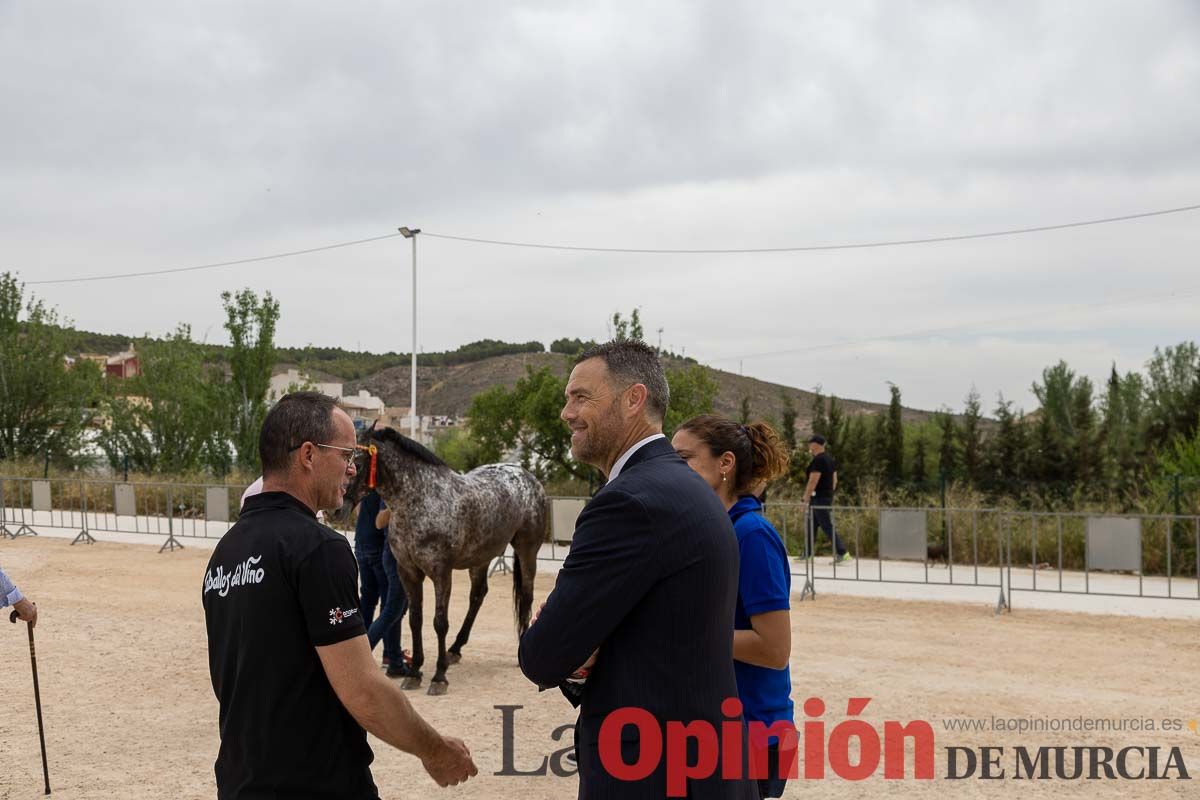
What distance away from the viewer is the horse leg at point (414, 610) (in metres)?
8.32

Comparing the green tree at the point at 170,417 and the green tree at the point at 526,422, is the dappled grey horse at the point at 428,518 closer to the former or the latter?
the green tree at the point at 526,422

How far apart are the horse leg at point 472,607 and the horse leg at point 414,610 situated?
0.90m

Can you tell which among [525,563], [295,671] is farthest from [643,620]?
[525,563]

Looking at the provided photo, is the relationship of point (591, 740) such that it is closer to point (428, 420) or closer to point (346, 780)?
point (346, 780)

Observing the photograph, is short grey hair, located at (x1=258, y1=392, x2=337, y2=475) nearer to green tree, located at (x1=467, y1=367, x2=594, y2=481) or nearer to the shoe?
the shoe

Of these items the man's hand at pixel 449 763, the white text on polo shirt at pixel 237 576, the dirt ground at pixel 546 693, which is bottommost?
the dirt ground at pixel 546 693

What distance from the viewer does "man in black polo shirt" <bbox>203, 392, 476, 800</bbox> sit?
8.96 ft

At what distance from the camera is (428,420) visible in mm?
61312

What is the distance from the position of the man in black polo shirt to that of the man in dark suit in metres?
0.55

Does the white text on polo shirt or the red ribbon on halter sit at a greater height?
the red ribbon on halter

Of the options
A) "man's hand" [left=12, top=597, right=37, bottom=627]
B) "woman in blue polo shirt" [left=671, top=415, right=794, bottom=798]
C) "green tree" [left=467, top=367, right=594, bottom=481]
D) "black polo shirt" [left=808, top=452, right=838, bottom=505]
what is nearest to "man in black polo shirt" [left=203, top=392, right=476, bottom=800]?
"woman in blue polo shirt" [left=671, top=415, right=794, bottom=798]

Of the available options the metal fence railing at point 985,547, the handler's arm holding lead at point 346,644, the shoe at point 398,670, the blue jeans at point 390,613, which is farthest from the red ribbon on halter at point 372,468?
the handler's arm holding lead at point 346,644

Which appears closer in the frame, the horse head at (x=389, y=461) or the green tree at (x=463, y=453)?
the horse head at (x=389, y=461)

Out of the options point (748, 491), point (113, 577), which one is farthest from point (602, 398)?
point (113, 577)
